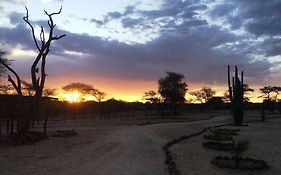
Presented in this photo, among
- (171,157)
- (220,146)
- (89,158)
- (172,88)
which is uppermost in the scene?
(172,88)

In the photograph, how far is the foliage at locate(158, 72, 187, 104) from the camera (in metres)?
80.4

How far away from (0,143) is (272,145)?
16.1 meters

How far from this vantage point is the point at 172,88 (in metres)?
81.1

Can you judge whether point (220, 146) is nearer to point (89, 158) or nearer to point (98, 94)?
point (89, 158)

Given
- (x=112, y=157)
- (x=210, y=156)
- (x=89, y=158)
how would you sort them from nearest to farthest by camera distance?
(x=112, y=157) → (x=89, y=158) → (x=210, y=156)

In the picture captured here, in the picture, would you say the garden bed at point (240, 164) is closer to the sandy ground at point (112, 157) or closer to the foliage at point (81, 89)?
the sandy ground at point (112, 157)

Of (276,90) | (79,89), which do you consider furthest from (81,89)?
(276,90)

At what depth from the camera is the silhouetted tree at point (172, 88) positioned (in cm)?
8038

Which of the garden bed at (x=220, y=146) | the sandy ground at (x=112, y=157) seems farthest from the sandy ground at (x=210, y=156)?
the garden bed at (x=220, y=146)

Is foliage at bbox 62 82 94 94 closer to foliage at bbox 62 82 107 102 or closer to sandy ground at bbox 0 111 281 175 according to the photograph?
foliage at bbox 62 82 107 102

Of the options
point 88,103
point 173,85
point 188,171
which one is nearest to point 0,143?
point 188,171

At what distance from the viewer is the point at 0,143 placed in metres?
24.6

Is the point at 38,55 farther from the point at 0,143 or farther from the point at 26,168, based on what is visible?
the point at 26,168

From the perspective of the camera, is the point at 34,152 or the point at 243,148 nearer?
the point at 243,148
